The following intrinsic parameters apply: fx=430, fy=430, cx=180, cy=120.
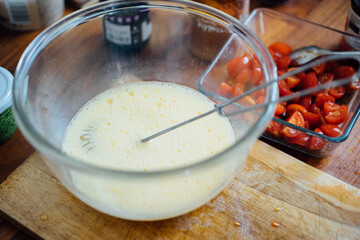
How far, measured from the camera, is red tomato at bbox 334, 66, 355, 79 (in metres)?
1.25

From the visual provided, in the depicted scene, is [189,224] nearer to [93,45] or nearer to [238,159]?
[238,159]

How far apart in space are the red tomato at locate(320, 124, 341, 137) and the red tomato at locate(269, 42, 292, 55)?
1.03ft

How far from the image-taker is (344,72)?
126cm

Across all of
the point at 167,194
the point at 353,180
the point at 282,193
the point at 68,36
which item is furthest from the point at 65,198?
the point at 353,180

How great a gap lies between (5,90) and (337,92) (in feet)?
2.90

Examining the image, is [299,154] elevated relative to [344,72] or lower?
lower

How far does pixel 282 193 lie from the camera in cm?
100

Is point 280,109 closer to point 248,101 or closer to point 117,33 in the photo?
point 248,101

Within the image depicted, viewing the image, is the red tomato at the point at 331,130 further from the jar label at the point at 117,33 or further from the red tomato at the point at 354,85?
the jar label at the point at 117,33

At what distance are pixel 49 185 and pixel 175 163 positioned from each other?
0.30 metres

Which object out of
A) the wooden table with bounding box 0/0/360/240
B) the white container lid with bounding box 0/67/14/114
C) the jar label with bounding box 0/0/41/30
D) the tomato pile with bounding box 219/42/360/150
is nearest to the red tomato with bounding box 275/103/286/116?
the tomato pile with bounding box 219/42/360/150

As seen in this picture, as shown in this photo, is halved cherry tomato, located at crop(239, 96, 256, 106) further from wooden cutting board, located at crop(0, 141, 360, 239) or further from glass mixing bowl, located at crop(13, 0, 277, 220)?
wooden cutting board, located at crop(0, 141, 360, 239)

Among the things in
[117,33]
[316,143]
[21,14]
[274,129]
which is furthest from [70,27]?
[316,143]

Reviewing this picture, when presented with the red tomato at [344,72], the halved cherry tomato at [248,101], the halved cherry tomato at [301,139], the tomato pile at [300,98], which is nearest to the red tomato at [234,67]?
the tomato pile at [300,98]
